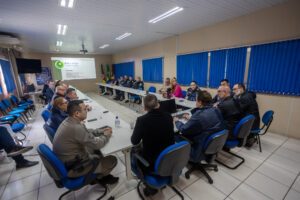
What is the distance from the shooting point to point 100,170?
1.58m

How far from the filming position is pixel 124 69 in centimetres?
949

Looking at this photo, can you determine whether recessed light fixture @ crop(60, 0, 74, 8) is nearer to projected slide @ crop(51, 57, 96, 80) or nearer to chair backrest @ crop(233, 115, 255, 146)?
chair backrest @ crop(233, 115, 255, 146)

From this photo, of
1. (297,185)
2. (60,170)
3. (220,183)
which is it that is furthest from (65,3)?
(297,185)

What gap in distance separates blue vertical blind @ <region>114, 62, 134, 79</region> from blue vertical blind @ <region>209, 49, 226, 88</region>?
533 centimetres

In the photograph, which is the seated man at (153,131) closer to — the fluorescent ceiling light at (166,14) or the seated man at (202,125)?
the seated man at (202,125)

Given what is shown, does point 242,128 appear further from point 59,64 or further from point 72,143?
point 59,64

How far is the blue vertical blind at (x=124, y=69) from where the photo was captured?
8.66m

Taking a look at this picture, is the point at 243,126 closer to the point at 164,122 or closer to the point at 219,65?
the point at 164,122

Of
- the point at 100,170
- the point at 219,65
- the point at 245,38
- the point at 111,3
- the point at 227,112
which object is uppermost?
the point at 111,3

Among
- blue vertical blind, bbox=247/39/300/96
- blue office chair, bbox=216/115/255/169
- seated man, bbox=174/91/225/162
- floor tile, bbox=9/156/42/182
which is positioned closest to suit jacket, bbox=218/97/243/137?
blue office chair, bbox=216/115/255/169

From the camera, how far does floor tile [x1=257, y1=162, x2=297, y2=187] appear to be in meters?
1.98

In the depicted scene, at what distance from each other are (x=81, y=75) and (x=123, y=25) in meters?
7.61

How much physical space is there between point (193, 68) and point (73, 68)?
29.4 feet

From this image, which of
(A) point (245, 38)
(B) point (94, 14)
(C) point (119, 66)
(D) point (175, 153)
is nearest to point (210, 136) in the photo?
(D) point (175, 153)
